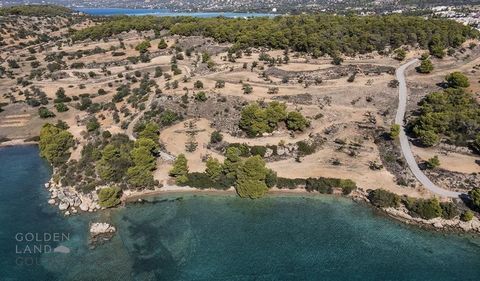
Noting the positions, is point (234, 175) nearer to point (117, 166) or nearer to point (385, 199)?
point (117, 166)

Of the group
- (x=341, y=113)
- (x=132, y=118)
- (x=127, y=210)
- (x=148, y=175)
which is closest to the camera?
(x=127, y=210)

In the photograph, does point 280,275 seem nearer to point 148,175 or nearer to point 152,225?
point 152,225

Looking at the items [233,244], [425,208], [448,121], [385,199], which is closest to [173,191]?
[233,244]

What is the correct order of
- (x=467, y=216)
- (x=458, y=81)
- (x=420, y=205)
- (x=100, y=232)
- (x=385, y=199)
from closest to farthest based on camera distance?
(x=467, y=216)
(x=420, y=205)
(x=100, y=232)
(x=385, y=199)
(x=458, y=81)

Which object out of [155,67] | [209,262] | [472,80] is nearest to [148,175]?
[209,262]

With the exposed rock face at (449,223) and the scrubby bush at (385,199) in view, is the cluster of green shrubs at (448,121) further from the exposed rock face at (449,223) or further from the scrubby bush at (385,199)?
the exposed rock face at (449,223)
